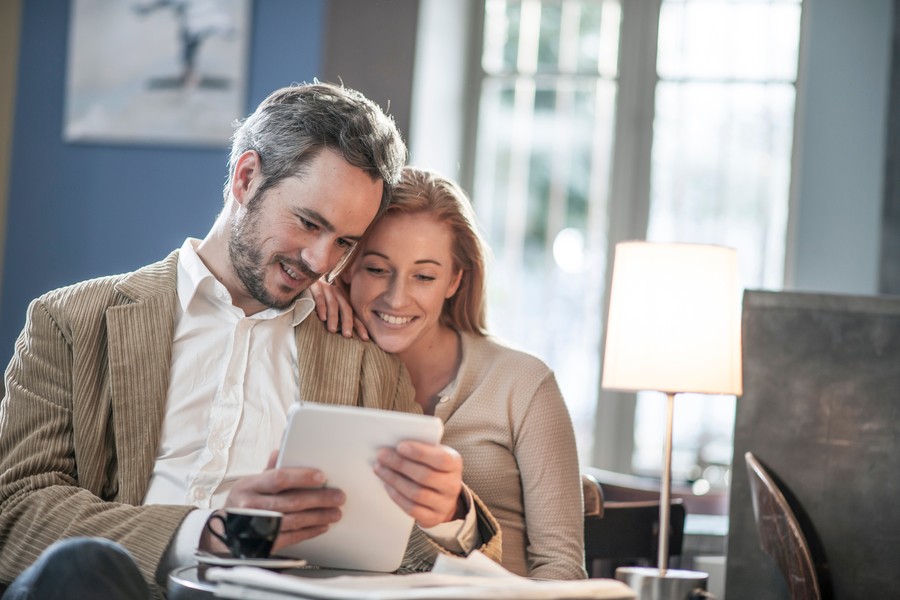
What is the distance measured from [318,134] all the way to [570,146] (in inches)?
123

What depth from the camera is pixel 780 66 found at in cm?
495

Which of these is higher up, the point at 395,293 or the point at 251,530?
the point at 395,293


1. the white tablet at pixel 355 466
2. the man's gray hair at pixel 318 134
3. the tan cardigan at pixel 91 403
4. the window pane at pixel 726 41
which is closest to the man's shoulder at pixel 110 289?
the tan cardigan at pixel 91 403

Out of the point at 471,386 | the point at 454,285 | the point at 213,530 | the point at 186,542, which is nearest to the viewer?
the point at 213,530

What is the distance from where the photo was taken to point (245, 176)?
215 cm

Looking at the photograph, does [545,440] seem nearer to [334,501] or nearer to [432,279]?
[432,279]

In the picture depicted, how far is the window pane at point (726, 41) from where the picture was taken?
4.93 meters

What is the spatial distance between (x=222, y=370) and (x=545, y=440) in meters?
0.64

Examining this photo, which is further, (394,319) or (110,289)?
(394,319)

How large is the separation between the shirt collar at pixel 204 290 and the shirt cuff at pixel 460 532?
0.54 meters

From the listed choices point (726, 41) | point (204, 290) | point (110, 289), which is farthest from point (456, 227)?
point (726, 41)

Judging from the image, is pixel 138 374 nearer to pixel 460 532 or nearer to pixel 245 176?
pixel 245 176

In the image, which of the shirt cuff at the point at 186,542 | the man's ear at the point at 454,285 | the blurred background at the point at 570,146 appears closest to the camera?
the shirt cuff at the point at 186,542

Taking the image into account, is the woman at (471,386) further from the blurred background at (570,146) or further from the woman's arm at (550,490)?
the blurred background at (570,146)
